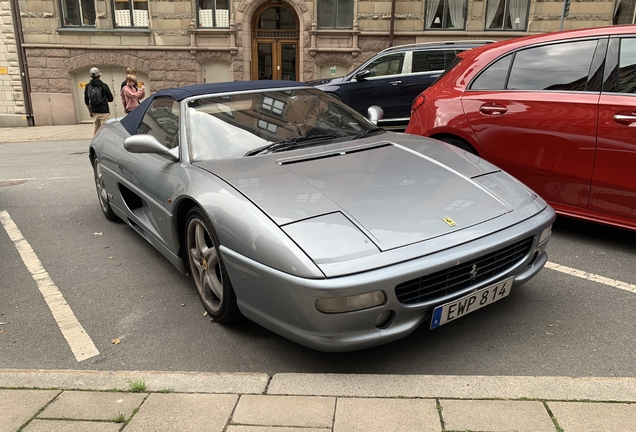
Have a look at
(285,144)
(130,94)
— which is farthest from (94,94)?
(285,144)

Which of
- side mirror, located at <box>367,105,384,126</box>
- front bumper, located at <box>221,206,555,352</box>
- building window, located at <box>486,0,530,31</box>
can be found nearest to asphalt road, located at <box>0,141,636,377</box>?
front bumper, located at <box>221,206,555,352</box>

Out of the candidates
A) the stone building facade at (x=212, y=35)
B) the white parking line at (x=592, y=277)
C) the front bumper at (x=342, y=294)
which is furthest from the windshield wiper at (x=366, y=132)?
the stone building facade at (x=212, y=35)

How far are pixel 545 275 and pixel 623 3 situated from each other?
15.1m

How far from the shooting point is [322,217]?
251cm

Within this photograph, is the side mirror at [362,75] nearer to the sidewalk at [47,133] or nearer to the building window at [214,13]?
the sidewalk at [47,133]

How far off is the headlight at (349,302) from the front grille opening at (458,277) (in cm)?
11

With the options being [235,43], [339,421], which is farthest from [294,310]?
[235,43]

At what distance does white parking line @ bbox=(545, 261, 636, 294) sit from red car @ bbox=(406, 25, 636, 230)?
529 mm

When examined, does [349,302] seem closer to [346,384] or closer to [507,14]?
[346,384]

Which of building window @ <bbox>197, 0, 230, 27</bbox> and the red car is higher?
building window @ <bbox>197, 0, 230, 27</bbox>

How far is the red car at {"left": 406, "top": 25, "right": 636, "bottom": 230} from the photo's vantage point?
3.76 metres

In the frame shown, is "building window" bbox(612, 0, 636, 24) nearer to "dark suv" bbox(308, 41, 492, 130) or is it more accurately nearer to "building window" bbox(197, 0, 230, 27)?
"dark suv" bbox(308, 41, 492, 130)

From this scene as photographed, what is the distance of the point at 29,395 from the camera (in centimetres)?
231

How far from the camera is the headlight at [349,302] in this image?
2240mm
